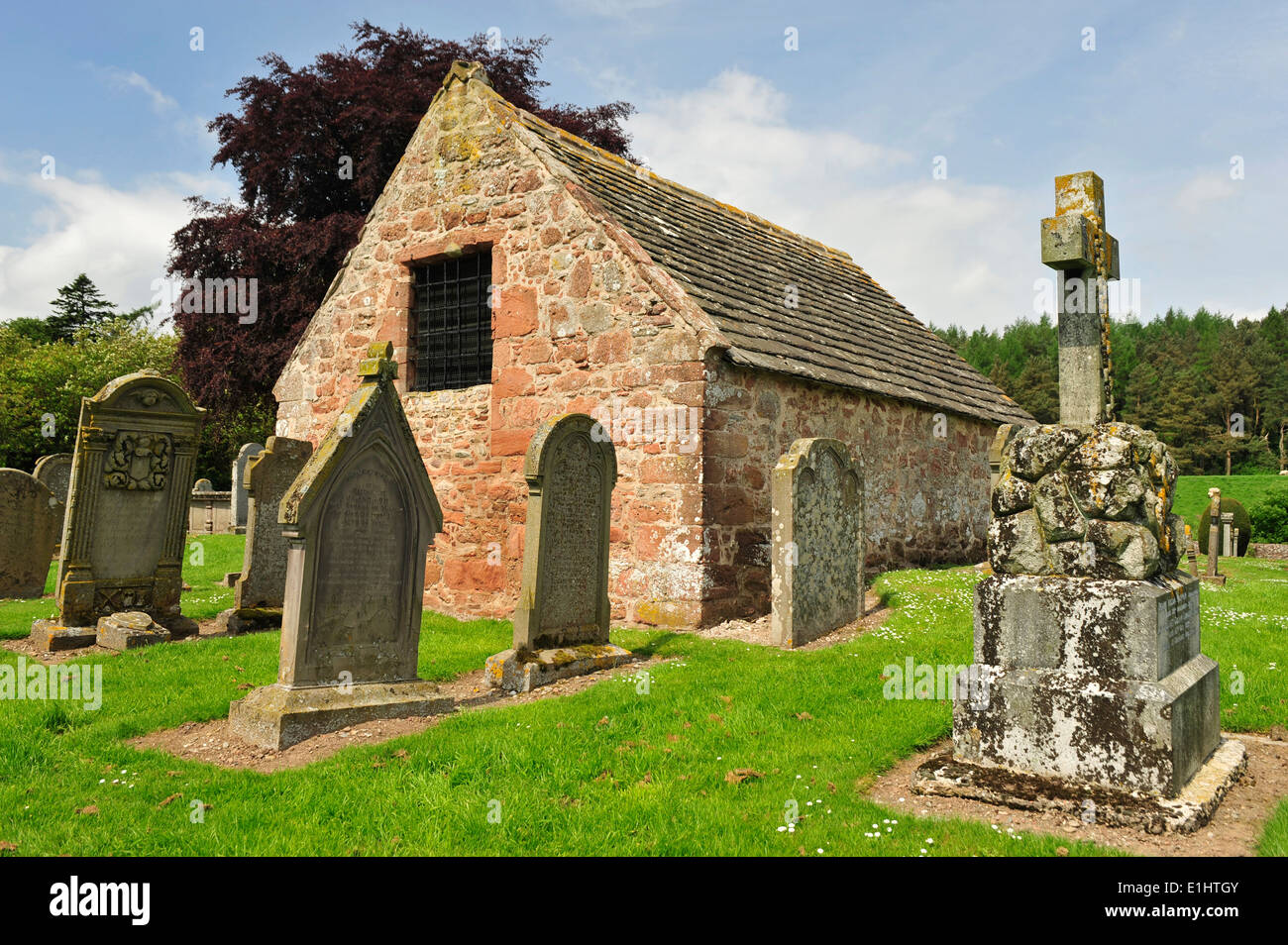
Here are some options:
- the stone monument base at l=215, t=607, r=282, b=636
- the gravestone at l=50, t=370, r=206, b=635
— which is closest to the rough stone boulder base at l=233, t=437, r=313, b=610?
the stone monument base at l=215, t=607, r=282, b=636

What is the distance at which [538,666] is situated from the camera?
712cm

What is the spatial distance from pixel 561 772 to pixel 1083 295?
3978mm

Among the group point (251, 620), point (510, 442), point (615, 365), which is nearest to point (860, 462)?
point (615, 365)

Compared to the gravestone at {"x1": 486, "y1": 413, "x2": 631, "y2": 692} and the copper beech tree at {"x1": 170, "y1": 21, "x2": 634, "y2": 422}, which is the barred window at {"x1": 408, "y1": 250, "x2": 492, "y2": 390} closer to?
the gravestone at {"x1": 486, "y1": 413, "x2": 631, "y2": 692}

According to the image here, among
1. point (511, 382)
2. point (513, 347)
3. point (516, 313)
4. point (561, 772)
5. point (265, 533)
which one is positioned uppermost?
point (516, 313)

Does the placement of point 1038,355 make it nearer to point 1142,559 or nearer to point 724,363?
point 724,363

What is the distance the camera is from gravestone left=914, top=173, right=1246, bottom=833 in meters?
4.08

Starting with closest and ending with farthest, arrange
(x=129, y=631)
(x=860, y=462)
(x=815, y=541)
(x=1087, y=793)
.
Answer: (x=1087, y=793), (x=129, y=631), (x=815, y=541), (x=860, y=462)

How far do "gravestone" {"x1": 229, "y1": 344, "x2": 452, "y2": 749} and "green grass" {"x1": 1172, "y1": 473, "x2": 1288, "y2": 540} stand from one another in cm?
4089

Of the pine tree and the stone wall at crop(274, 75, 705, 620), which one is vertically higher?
the pine tree

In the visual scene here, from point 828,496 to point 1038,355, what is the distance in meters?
66.6

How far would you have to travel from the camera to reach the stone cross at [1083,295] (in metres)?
4.69

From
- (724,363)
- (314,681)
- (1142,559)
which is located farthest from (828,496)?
(314,681)

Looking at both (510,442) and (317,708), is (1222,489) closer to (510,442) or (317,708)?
(510,442)
